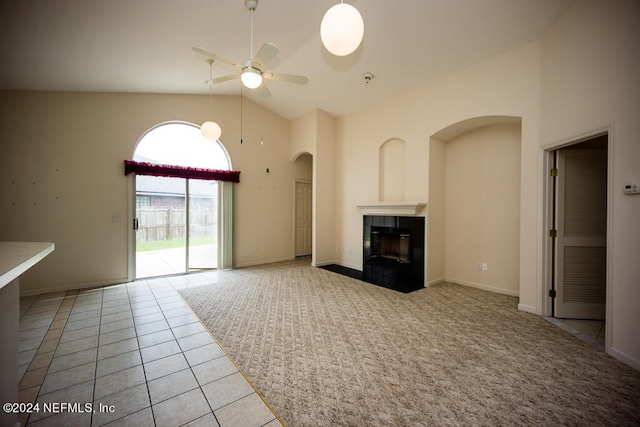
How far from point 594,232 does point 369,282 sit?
3040 mm

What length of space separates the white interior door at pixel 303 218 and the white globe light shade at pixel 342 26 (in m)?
5.28

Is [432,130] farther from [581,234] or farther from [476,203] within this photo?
[581,234]

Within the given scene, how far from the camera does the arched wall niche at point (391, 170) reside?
485 cm

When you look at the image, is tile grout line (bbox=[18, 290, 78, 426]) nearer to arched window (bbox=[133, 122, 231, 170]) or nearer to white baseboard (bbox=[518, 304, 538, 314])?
arched window (bbox=[133, 122, 231, 170])

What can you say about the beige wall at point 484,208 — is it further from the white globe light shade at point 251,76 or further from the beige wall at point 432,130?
the white globe light shade at point 251,76

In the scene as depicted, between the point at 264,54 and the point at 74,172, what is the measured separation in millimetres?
4039

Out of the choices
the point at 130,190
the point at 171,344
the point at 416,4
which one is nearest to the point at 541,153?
the point at 416,4

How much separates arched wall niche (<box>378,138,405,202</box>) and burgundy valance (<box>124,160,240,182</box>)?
3.18 m

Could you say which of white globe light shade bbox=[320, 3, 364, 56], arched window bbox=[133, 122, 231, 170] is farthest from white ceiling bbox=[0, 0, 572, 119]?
white globe light shade bbox=[320, 3, 364, 56]

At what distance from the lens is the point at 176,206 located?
5152 millimetres

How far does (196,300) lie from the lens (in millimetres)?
3652

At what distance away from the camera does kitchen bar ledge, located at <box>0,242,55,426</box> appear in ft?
4.20

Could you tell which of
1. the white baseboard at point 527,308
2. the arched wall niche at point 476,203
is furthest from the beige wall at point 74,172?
the white baseboard at point 527,308

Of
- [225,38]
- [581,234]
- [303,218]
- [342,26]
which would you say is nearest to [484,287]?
[581,234]
